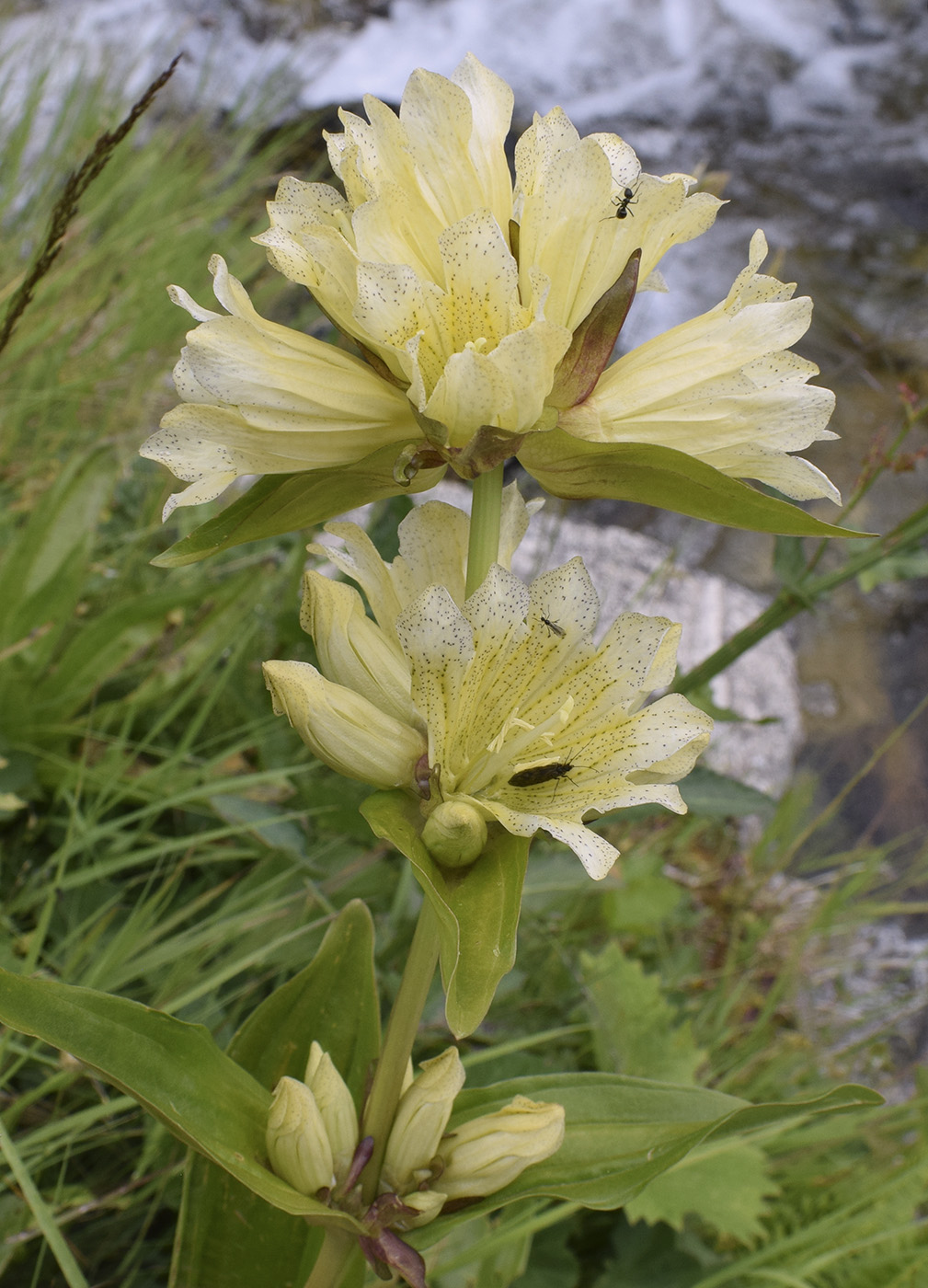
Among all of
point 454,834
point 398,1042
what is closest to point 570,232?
point 454,834

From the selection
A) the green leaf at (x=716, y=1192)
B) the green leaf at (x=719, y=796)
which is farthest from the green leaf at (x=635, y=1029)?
the green leaf at (x=719, y=796)

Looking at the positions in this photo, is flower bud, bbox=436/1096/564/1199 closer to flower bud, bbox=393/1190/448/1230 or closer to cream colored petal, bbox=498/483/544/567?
flower bud, bbox=393/1190/448/1230

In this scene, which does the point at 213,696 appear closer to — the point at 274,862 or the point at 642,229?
the point at 274,862

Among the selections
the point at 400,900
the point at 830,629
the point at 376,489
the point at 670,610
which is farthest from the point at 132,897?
the point at 830,629

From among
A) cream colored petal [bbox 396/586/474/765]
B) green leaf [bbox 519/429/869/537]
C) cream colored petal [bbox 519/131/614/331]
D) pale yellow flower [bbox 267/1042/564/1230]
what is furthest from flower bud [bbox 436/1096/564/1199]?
cream colored petal [bbox 519/131/614/331]

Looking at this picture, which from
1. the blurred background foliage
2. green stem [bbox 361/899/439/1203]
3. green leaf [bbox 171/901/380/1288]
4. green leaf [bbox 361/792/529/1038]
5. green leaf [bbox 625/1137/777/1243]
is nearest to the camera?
green leaf [bbox 361/792/529/1038]
